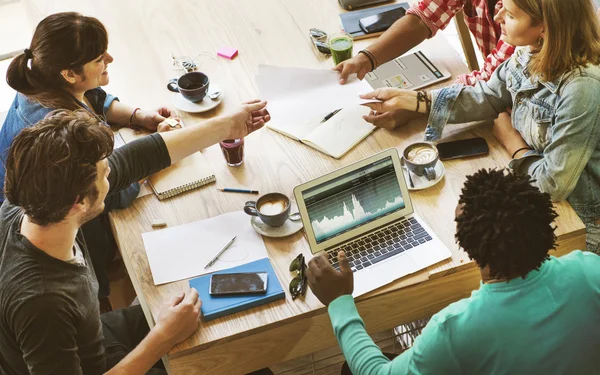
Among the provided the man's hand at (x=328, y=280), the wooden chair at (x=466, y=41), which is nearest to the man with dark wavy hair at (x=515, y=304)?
the man's hand at (x=328, y=280)

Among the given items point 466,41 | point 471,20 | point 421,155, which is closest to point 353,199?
point 421,155

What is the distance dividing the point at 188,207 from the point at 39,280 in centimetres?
48

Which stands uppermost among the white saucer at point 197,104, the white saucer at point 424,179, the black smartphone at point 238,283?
the white saucer at point 424,179

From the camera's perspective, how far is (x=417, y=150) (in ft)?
6.48

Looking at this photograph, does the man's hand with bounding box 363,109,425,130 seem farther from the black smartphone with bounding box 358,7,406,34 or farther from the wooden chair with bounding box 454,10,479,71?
the wooden chair with bounding box 454,10,479,71

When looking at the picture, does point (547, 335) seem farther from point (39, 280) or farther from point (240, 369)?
point (39, 280)

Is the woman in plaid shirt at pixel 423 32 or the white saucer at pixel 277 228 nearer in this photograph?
the white saucer at pixel 277 228

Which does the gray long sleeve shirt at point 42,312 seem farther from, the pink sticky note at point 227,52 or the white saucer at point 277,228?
the pink sticky note at point 227,52

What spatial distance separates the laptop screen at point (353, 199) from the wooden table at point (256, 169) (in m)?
0.09

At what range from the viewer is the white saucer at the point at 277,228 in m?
1.80

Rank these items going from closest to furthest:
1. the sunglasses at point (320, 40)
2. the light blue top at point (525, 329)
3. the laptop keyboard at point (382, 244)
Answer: the light blue top at point (525, 329)
the laptop keyboard at point (382, 244)
the sunglasses at point (320, 40)

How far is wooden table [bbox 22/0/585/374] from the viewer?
1.67 meters

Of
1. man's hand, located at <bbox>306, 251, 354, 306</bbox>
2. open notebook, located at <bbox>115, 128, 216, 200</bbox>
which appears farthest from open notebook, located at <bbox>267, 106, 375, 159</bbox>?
man's hand, located at <bbox>306, 251, 354, 306</bbox>

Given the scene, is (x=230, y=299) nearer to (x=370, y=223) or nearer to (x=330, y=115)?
(x=370, y=223)
